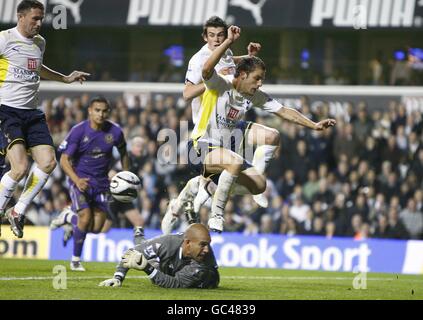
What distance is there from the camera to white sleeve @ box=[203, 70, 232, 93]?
12.6m

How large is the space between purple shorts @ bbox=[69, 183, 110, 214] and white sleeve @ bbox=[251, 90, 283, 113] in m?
3.71

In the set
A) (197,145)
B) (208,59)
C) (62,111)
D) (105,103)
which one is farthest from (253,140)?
(62,111)

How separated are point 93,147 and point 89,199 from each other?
83 centimetres

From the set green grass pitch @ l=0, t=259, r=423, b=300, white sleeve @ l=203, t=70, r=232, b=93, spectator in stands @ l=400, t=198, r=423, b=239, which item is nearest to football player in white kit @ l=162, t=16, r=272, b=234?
white sleeve @ l=203, t=70, r=232, b=93

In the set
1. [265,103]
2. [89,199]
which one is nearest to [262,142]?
[265,103]

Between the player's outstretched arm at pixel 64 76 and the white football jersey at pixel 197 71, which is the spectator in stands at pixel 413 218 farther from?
the player's outstretched arm at pixel 64 76

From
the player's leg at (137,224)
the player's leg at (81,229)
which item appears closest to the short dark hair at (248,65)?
the player's leg at (137,224)

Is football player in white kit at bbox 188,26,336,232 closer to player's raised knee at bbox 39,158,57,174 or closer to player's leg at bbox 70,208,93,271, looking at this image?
player's raised knee at bbox 39,158,57,174

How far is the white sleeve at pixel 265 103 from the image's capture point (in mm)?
13805

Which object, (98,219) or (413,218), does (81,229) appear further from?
(413,218)

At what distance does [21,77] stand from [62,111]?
1091cm

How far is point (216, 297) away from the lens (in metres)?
11.8
